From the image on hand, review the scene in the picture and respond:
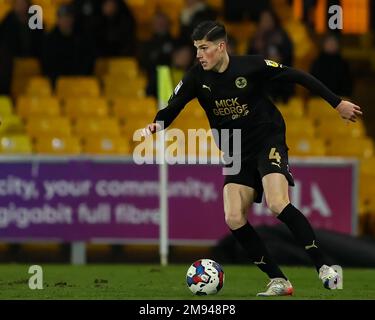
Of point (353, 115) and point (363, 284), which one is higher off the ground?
point (353, 115)

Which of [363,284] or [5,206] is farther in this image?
[5,206]

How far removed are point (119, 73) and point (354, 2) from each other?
477cm

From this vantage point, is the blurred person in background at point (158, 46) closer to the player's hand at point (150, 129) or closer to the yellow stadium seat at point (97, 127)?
the yellow stadium seat at point (97, 127)

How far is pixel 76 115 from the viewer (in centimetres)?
1892

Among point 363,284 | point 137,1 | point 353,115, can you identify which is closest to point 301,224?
point 353,115

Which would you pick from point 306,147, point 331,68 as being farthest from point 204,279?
point 331,68

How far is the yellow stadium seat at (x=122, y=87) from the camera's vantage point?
64.3 feet

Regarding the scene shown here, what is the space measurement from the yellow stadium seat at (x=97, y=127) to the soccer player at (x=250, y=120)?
7364 millimetres

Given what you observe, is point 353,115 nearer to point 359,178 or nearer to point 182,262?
point 182,262

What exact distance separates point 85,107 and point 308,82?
8394 millimetres

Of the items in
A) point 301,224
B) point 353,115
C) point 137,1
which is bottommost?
point 301,224

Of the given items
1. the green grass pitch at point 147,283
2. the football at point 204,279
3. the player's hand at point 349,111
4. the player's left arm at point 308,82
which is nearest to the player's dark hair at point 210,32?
the player's left arm at point 308,82
